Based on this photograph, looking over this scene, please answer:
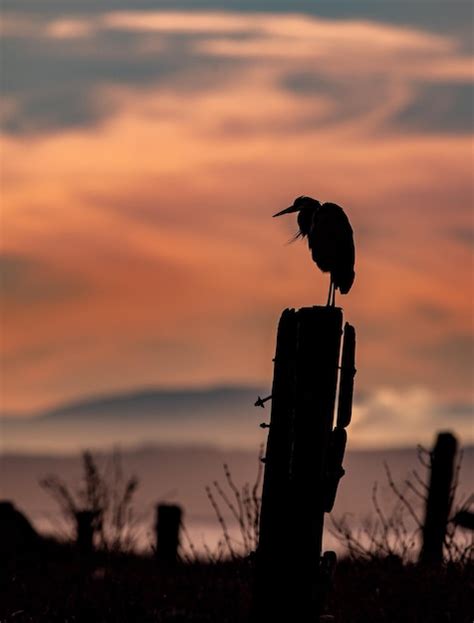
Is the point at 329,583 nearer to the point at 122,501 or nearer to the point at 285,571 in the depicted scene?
the point at 285,571

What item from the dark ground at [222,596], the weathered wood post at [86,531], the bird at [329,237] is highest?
the bird at [329,237]

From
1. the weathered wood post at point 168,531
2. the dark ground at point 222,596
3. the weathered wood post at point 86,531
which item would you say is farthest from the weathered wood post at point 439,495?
the weathered wood post at point 86,531

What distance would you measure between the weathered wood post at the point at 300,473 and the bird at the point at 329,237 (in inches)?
108

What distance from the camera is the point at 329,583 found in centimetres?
973

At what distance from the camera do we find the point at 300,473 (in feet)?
31.9

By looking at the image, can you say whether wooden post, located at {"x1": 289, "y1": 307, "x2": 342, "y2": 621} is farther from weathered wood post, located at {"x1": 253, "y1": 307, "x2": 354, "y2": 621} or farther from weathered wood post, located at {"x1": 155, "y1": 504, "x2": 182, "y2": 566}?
weathered wood post, located at {"x1": 155, "y1": 504, "x2": 182, "y2": 566}

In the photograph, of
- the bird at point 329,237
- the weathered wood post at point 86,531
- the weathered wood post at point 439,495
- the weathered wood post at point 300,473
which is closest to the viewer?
the weathered wood post at point 300,473

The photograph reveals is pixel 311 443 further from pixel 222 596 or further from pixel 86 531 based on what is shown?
pixel 86 531

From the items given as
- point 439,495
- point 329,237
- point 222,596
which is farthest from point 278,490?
point 439,495

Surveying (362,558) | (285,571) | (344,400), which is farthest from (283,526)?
(362,558)

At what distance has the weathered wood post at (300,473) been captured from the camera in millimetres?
9641

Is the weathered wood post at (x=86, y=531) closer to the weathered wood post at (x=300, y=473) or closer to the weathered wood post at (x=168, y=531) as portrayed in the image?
the weathered wood post at (x=168, y=531)

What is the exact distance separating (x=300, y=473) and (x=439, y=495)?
28.6 feet

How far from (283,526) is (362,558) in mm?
6373
